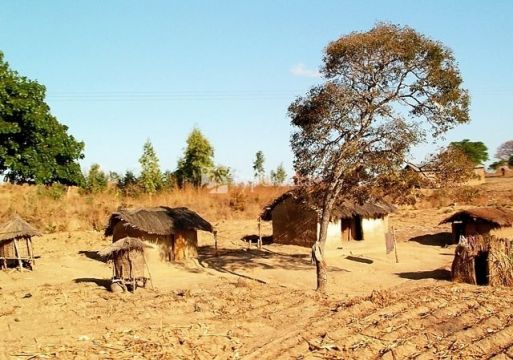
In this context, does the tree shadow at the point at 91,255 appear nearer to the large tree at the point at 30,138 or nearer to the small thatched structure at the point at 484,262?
the large tree at the point at 30,138

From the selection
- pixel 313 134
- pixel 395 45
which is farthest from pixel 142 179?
pixel 395 45

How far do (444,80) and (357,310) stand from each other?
809 centimetres

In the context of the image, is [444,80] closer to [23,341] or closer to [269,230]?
[23,341]

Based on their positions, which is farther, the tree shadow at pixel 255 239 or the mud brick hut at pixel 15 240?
the tree shadow at pixel 255 239

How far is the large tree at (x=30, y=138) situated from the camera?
1161 inches

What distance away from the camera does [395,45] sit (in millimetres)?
15867

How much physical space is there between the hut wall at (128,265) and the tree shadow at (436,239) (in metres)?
18.5

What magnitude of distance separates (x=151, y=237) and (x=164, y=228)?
664 millimetres

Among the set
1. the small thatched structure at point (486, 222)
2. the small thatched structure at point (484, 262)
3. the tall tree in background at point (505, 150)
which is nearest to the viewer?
the small thatched structure at point (484, 262)

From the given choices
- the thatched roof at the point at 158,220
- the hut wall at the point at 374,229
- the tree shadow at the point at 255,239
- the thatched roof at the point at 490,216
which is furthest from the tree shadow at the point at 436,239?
the thatched roof at the point at 158,220

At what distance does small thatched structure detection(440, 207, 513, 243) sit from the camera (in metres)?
24.4

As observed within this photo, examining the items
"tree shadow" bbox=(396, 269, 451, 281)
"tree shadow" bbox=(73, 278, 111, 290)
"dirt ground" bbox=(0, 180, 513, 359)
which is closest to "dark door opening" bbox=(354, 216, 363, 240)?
"dirt ground" bbox=(0, 180, 513, 359)

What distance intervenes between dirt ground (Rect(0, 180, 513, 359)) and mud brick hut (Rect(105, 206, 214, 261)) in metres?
0.95

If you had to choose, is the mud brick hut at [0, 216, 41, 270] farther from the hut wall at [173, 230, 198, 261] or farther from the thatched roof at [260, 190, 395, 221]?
the thatched roof at [260, 190, 395, 221]
